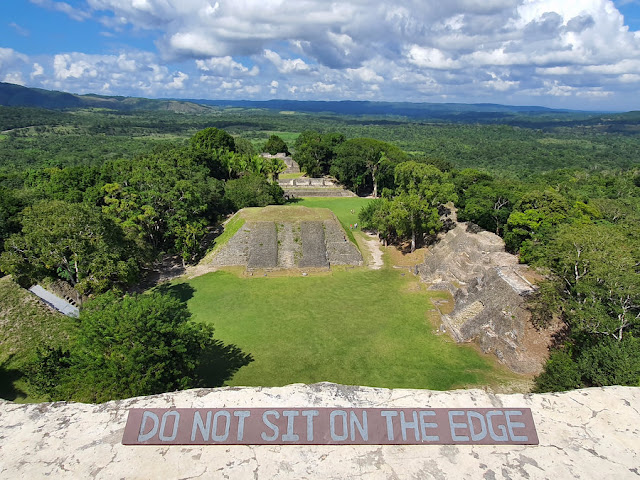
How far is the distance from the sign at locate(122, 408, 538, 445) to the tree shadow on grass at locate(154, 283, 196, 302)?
16.8 metres

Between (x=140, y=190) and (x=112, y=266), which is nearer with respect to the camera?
(x=112, y=266)

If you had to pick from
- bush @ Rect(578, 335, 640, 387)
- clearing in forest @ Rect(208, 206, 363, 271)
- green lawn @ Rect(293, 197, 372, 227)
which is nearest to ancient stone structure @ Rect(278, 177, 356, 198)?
green lawn @ Rect(293, 197, 372, 227)

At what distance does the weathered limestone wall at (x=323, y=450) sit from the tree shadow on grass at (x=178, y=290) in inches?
614

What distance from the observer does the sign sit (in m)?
7.71

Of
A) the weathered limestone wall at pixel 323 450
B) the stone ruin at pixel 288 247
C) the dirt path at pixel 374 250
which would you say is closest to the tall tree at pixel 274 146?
the dirt path at pixel 374 250

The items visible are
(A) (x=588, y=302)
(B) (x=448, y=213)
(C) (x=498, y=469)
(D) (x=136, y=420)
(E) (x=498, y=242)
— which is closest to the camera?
(C) (x=498, y=469)

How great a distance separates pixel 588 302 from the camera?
46.9ft

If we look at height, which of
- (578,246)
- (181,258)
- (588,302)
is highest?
(578,246)

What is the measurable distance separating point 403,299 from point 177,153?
35.0 metres

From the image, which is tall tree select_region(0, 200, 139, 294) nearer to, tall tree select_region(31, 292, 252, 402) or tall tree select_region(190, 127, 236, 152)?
tall tree select_region(31, 292, 252, 402)

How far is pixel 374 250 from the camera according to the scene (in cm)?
3238

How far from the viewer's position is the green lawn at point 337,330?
53.7 ft

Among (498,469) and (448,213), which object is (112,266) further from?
(448,213)

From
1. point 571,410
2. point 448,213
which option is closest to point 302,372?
point 571,410
